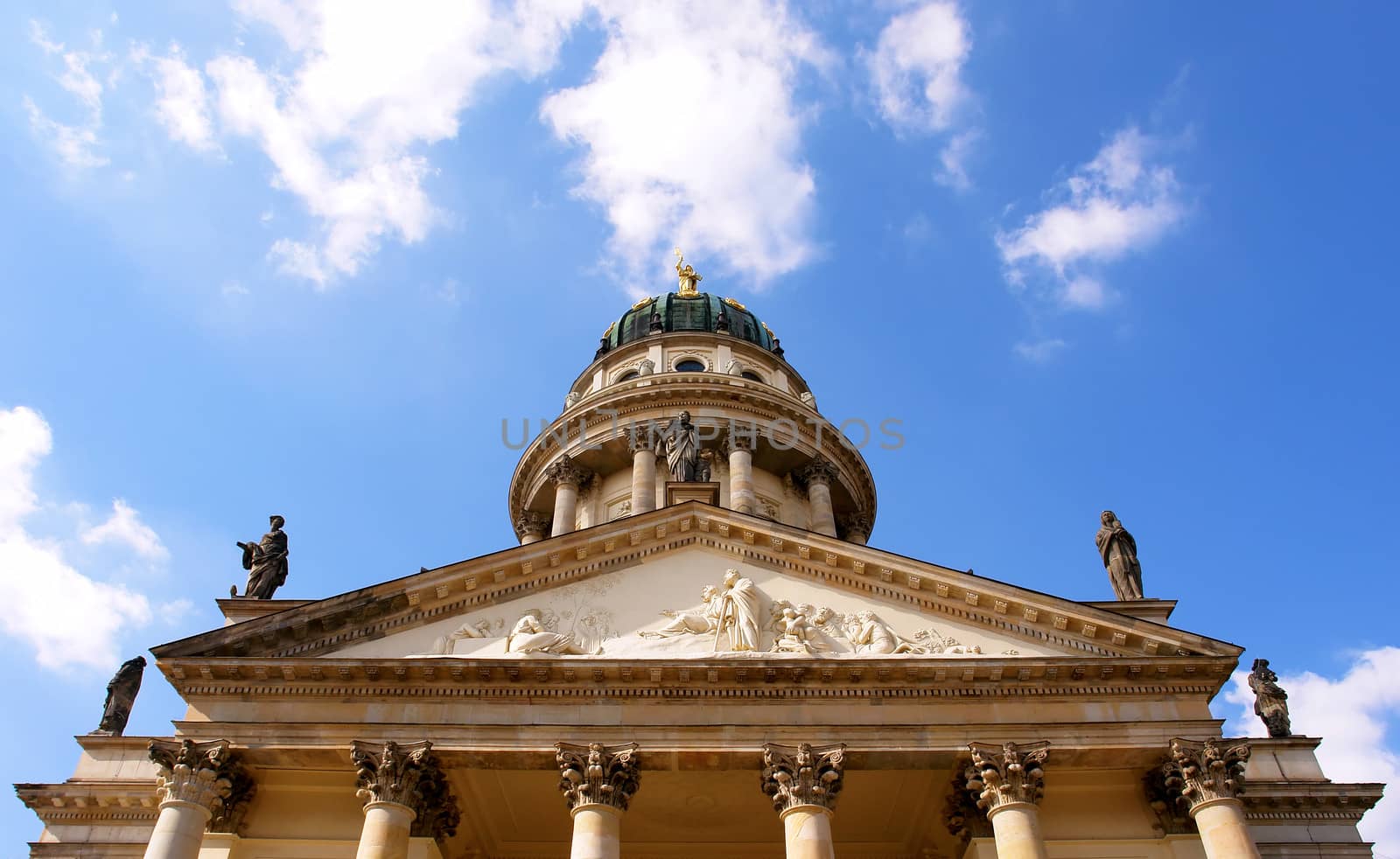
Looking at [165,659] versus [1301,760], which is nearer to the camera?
[165,659]

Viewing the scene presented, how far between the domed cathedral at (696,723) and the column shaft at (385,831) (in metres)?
0.03

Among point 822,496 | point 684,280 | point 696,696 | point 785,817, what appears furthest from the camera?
point 684,280

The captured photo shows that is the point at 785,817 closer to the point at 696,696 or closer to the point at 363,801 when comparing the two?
the point at 696,696

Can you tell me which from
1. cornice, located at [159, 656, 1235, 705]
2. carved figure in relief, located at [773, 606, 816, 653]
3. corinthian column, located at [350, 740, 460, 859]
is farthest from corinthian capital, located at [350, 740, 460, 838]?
carved figure in relief, located at [773, 606, 816, 653]

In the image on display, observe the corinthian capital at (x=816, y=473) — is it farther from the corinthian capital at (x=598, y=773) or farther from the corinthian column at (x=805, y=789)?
the corinthian capital at (x=598, y=773)

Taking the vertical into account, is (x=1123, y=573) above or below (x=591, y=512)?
below

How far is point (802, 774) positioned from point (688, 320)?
1131 inches

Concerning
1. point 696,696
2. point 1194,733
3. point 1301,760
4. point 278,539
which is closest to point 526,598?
point 696,696

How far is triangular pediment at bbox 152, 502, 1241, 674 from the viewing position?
64.9 ft

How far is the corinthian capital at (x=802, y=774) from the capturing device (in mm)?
17719

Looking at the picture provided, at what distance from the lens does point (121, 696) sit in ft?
77.5

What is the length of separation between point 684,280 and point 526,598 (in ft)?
101

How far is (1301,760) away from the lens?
2219 cm

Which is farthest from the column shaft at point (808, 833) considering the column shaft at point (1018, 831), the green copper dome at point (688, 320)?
the green copper dome at point (688, 320)
